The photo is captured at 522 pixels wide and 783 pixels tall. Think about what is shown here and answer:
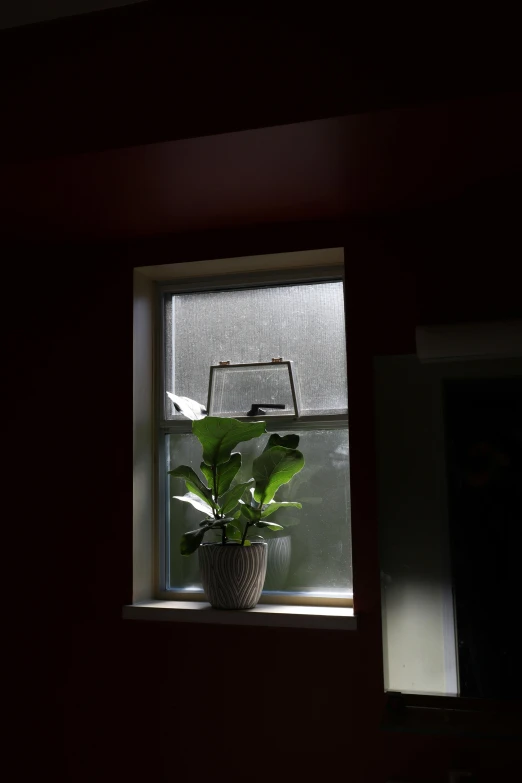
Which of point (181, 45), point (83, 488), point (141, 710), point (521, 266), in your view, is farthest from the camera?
point (83, 488)

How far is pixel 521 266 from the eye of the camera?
7.52 ft

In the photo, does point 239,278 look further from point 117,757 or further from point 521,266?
point 117,757

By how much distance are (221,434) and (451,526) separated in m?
0.86

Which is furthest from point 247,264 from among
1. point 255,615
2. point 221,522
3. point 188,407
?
point 255,615

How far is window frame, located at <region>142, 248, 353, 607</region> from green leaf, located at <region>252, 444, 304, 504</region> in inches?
8.5

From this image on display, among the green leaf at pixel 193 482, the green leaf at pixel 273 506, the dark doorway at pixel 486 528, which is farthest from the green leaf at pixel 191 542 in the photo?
the dark doorway at pixel 486 528

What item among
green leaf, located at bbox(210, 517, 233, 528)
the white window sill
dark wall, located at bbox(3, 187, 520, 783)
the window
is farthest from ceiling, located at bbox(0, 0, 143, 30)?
the white window sill

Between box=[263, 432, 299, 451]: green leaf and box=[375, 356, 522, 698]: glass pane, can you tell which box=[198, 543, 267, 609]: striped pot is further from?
box=[375, 356, 522, 698]: glass pane

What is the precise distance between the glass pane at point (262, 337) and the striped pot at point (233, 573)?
524mm

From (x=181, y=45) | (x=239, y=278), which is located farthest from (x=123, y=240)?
(x=181, y=45)

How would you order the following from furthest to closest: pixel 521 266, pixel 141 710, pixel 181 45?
1. pixel 141 710
2. pixel 521 266
3. pixel 181 45

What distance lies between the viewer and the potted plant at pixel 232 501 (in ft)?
7.98

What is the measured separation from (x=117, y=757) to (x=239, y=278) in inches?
67.5

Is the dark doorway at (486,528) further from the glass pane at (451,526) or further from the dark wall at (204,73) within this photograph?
the dark wall at (204,73)
